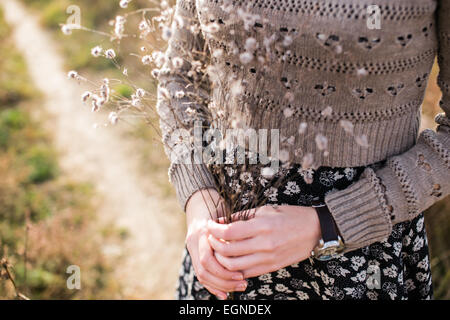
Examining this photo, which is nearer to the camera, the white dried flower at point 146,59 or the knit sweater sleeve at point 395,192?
the white dried flower at point 146,59

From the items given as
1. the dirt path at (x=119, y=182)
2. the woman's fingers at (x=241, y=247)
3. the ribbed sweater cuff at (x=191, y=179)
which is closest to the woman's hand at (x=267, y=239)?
the woman's fingers at (x=241, y=247)

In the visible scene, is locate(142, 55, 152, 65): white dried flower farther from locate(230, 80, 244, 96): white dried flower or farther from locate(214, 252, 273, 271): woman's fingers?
locate(214, 252, 273, 271): woman's fingers

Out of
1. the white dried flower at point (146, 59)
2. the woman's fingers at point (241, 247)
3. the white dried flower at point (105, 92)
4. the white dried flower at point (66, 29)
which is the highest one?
the white dried flower at point (66, 29)

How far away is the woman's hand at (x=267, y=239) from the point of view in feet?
3.50

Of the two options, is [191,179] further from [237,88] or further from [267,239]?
[237,88]

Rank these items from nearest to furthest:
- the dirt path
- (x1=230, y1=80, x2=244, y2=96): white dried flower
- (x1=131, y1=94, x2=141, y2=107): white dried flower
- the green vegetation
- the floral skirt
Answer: (x1=230, y1=80, x2=244, y2=96): white dried flower, (x1=131, y1=94, x2=141, y2=107): white dried flower, the floral skirt, the green vegetation, the dirt path

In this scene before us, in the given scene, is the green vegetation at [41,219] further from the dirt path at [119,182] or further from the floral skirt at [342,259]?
the floral skirt at [342,259]

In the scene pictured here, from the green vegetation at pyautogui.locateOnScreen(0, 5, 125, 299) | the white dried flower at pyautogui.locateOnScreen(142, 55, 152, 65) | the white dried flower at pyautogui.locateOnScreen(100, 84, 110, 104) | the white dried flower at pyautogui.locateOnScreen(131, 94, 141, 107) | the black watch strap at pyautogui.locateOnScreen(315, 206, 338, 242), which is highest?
the white dried flower at pyautogui.locateOnScreen(142, 55, 152, 65)

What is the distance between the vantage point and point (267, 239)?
1062mm

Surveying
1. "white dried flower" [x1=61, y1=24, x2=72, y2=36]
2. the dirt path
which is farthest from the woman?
the dirt path

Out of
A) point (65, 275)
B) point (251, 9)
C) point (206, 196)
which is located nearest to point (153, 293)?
point (65, 275)

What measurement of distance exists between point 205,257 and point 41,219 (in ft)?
9.97

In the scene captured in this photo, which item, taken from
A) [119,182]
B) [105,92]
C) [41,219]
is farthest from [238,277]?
[119,182]

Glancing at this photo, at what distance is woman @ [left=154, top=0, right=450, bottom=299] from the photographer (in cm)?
102
